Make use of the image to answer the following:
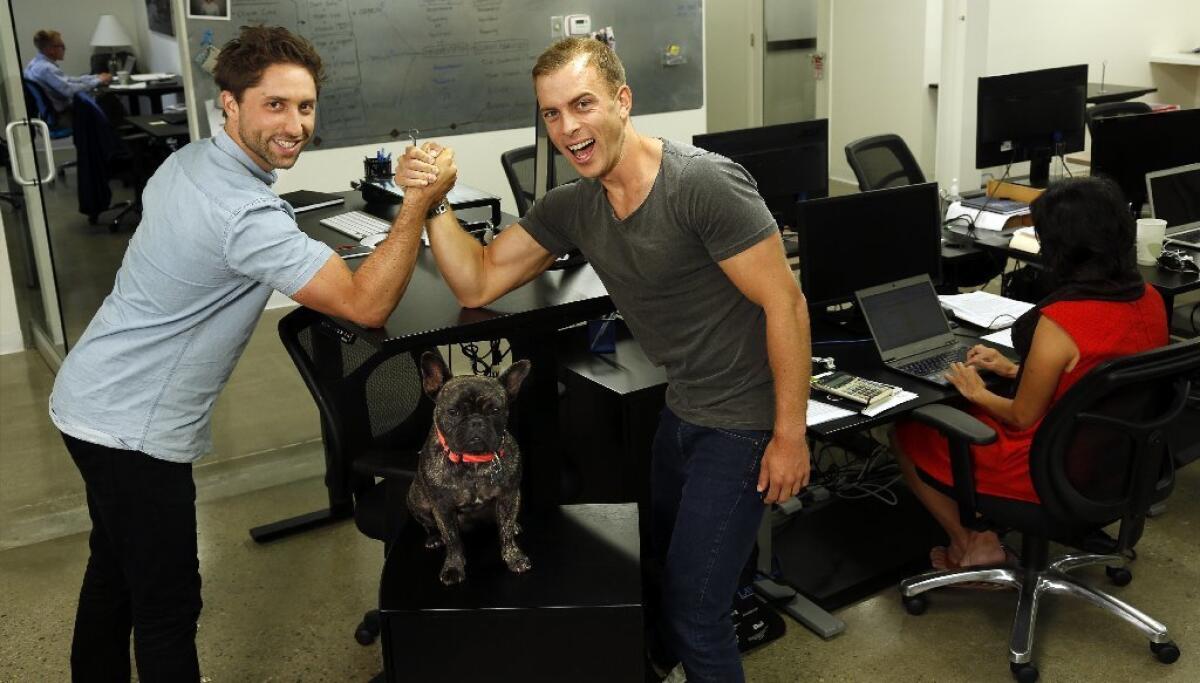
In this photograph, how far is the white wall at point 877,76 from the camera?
762cm

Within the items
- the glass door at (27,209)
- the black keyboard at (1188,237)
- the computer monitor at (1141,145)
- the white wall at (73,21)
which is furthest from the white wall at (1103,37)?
the white wall at (73,21)

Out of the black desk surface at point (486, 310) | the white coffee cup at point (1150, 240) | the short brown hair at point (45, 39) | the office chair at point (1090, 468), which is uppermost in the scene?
the short brown hair at point (45, 39)

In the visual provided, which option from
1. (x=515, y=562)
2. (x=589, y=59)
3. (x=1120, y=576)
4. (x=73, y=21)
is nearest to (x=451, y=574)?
(x=515, y=562)

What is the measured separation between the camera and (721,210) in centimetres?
201

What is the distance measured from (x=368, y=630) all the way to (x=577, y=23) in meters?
4.26

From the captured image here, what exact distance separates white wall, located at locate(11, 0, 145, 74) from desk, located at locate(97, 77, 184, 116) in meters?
1.57

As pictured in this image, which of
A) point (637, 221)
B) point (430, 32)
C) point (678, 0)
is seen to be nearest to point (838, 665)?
point (637, 221)

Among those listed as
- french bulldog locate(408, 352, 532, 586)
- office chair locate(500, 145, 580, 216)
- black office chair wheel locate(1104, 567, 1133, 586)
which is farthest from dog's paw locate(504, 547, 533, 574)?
office chair locate(500, 145, 580, 216)

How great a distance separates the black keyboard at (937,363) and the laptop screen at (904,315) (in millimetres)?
65

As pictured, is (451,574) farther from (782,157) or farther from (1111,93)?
(1111,93)

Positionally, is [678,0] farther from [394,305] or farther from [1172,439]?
[394,305]

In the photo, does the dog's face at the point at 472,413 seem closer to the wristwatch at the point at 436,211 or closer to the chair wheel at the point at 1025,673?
the wristwatch at the point at 436,211

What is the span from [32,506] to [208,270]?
230 cm

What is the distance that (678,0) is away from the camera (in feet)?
22.6
